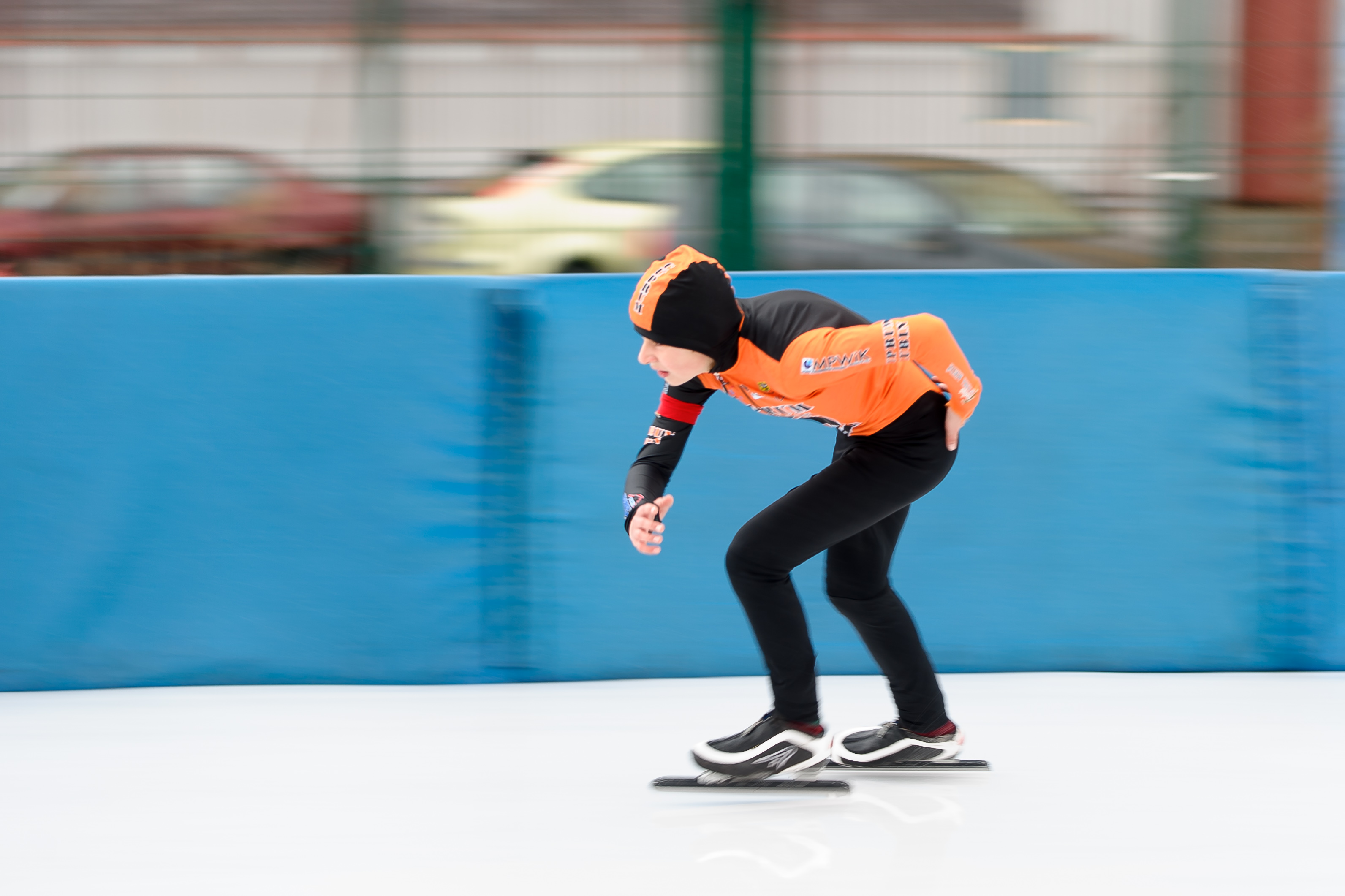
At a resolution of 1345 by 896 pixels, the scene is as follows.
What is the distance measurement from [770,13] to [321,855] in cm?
313

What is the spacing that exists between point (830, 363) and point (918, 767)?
1.12m

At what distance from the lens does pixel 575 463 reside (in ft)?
12.7

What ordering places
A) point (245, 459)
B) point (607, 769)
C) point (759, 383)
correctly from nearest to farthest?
point (759, 383), point (607, 769), point (245, 459)

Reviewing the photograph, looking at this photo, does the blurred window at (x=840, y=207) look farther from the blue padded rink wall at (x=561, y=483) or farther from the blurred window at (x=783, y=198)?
the blue padded rink wall at (x=561, y=483)

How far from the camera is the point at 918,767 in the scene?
3.07 metres

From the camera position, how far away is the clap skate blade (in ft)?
9.64

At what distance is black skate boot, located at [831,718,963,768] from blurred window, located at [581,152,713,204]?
2.06 metres

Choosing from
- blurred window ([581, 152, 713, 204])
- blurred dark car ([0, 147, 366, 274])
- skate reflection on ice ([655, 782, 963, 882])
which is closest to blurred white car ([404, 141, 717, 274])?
blurred window ([581, 152, 713, 204])

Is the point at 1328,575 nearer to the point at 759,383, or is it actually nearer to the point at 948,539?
the point at 948,539

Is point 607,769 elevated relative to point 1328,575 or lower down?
lower down

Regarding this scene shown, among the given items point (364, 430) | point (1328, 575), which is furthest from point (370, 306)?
point (1328, 575)

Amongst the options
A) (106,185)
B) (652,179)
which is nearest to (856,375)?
(652,179)

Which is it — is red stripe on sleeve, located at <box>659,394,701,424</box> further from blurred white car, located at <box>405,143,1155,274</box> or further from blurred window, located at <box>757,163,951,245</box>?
blurred window, located at <box>757,163,951,245</box>

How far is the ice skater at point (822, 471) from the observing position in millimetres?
2686
